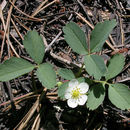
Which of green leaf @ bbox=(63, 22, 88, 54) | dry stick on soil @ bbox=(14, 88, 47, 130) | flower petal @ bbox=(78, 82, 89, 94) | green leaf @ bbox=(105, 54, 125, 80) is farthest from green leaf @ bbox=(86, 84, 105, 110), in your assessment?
dry stick on soil @ bbox=(14, 88, 47, 130)

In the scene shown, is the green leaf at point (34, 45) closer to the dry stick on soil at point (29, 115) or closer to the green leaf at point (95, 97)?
the dry stick on soil at point (29, 115)

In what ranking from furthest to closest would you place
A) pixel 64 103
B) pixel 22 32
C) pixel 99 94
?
1. pixel 22 32
2. pixel 64 103
3. pixel 99 94

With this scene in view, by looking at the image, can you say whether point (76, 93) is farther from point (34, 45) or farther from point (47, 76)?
point (34, 45)

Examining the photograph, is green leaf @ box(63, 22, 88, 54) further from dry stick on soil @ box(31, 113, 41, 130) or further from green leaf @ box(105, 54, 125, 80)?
dry stick on soil @ box(31, 113, 41, 130)

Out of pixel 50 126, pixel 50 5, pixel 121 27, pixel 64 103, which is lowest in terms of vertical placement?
pixel 50 126

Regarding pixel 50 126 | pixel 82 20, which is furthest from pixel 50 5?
pixel 50 126

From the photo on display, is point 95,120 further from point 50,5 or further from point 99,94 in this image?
point 50,5
